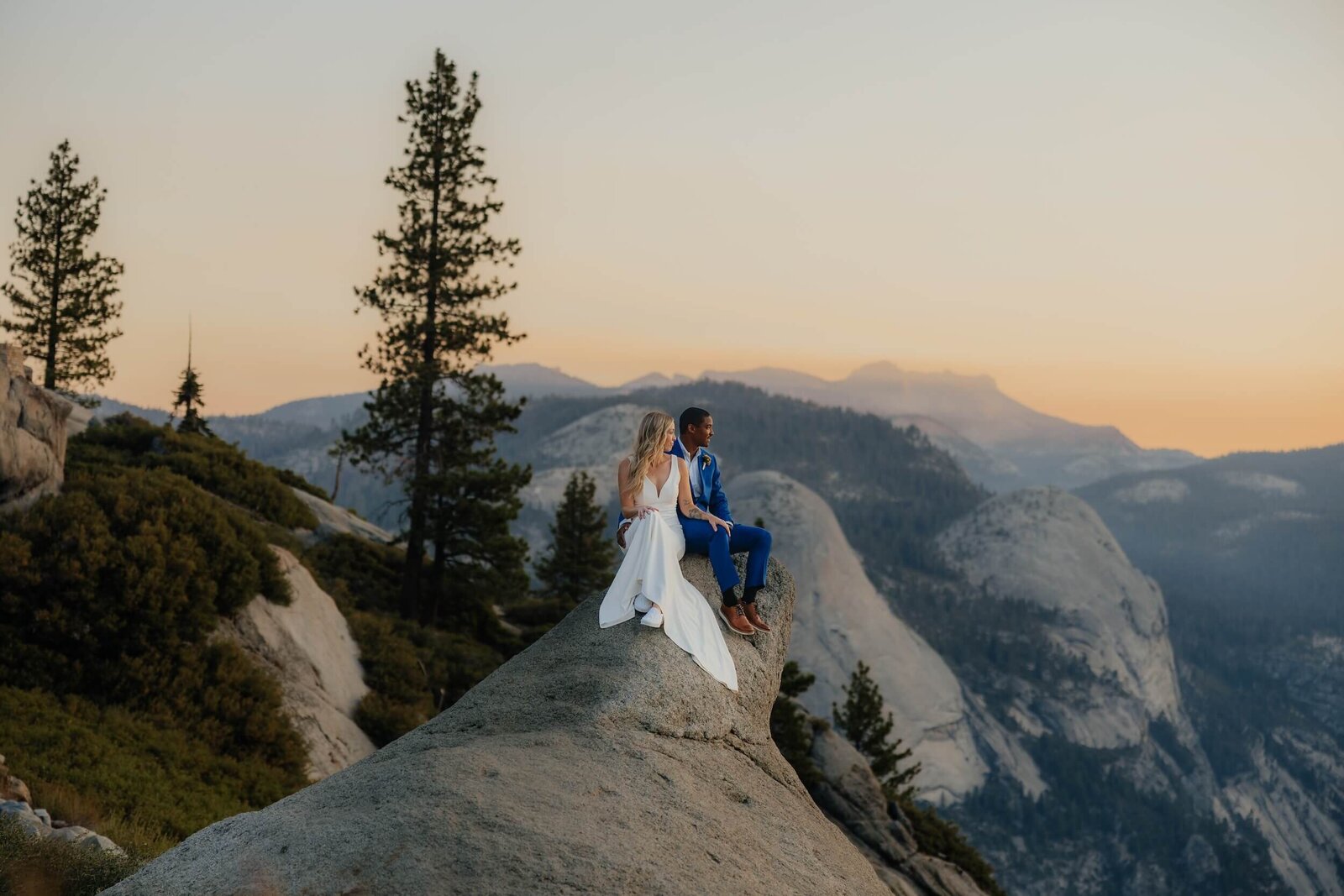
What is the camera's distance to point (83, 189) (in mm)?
49469

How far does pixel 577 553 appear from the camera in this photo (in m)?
55.8

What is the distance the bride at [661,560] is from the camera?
360 inches

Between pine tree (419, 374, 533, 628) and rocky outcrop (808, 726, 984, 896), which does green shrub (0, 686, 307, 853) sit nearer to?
rocky outcrop (808, 726, 984, 896)

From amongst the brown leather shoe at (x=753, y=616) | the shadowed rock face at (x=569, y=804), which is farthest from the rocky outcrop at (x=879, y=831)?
the shadowed rock face at (x=569, y=804)

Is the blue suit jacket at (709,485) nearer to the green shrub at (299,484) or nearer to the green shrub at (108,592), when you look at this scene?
the green shrub at (108,592)

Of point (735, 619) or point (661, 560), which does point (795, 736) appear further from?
point (661, 560)

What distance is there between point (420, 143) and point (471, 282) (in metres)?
5.50

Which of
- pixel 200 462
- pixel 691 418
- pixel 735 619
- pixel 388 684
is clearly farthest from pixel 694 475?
pixel 200 462

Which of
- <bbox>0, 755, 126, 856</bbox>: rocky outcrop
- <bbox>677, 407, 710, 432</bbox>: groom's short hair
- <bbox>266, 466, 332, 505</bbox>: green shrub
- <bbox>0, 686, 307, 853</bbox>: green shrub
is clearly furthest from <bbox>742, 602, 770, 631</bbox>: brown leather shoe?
<bbox>266, 466, 332, 505</bbox>: green shrub

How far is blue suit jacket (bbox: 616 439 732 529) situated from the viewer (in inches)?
400

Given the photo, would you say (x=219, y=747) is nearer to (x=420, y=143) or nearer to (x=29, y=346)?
(x=420, y=143)

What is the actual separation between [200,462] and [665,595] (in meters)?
25.7

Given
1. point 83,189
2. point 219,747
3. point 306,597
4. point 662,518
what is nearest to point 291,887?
point 662,518

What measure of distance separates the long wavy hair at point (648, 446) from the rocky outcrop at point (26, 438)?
14.6m
